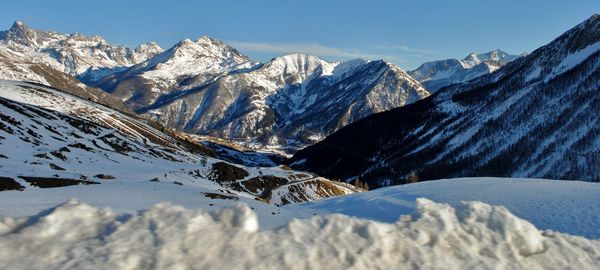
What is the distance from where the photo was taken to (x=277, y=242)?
42.0ft

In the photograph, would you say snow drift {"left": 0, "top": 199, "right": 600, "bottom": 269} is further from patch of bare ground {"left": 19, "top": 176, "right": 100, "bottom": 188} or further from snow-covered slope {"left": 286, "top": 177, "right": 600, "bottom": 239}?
patch of bare ground {"left": 19, "top": 176, "right": 100, "bottom": 188}

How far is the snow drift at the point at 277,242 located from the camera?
11.2 metres

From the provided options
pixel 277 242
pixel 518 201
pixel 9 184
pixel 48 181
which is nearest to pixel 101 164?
pixel 48 181

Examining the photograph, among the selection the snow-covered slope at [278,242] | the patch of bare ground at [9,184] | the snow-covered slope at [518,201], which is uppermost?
the snow-covered slope at [518,201]

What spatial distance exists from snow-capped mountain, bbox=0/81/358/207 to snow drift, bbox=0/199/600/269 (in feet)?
82.4

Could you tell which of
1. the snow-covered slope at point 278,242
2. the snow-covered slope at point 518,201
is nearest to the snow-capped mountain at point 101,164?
the snow-covered slope at point 518,201

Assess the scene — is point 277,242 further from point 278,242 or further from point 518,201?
point 518,201

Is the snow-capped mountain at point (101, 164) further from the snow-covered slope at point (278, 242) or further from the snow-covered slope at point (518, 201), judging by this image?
the snow-covered slope at point (278, 242)

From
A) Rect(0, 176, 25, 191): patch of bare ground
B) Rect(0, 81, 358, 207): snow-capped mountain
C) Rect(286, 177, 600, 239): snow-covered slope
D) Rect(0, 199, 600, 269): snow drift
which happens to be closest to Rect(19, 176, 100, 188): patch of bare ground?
Rect(0, 81, 358, 207): snow-capped mountain

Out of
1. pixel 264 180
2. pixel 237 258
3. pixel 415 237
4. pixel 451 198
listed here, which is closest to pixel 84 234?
pixel 237 258

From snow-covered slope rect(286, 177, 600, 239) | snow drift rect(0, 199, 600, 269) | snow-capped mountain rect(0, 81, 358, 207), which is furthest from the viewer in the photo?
snow-capped mountain rect(0, 81, 358, 207)

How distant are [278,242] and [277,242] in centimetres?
3

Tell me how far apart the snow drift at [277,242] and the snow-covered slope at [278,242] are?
26 mm

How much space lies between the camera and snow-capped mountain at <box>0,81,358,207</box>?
52219 mm
